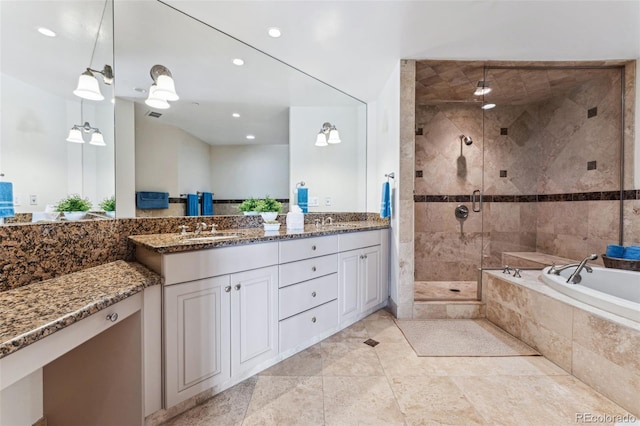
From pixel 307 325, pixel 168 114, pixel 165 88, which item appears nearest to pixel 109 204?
pixel 168 114

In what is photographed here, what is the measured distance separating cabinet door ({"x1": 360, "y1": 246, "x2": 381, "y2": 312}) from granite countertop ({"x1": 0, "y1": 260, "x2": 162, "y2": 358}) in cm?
167

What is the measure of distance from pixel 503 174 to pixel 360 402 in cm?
330

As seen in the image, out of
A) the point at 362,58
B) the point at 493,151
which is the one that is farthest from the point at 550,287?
the point at 362,58

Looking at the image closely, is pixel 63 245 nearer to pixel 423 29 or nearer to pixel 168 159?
pixel 168 159

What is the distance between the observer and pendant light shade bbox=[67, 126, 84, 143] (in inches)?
48.3

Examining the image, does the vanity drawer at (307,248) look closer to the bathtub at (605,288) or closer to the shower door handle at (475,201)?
the bathtub at (605,288)

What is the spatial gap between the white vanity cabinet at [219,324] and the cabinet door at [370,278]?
97 centimetres

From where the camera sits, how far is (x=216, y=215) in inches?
83.5

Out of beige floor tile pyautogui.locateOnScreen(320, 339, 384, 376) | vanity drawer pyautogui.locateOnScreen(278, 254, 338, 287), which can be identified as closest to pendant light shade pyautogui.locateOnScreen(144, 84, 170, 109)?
vanity drawer pyautogui.locateOnScreen(278, 254, 338, 287)

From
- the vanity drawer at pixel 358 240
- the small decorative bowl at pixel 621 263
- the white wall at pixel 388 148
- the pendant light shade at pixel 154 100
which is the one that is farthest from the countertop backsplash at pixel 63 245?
the small decorative bowl at pixel 621 263

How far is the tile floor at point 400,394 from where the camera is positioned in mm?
1318

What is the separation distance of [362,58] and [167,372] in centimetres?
265

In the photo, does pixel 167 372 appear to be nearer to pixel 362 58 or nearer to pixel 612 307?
pixel 612 307

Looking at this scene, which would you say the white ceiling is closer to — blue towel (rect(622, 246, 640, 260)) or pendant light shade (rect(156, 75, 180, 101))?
pendant light shade (rect(156, 75, 180, 101))
